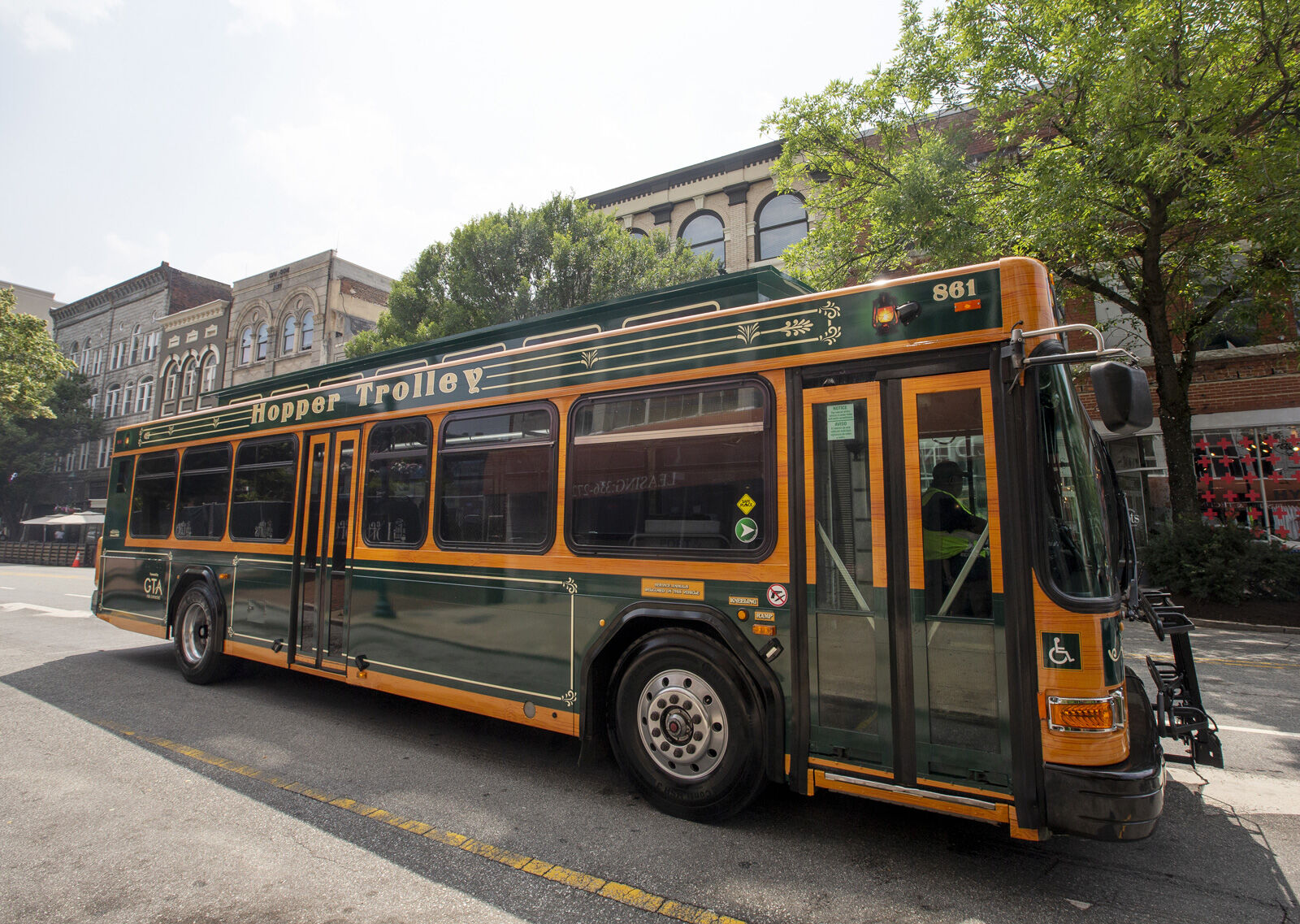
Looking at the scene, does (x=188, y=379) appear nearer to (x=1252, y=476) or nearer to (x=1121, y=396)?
(x=1121, y=396)

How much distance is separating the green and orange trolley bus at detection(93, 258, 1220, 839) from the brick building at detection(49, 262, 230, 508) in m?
41.6

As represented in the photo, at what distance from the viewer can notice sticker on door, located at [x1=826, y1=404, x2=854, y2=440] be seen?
358cm

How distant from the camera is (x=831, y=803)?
13.4 ft

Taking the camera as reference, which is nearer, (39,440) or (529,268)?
(529,268)

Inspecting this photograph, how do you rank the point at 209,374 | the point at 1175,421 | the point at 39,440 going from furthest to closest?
the point at 39,440 < the point at 209,374 < the point at 1175,421

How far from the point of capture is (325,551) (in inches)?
240

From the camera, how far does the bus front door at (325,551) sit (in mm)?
5922

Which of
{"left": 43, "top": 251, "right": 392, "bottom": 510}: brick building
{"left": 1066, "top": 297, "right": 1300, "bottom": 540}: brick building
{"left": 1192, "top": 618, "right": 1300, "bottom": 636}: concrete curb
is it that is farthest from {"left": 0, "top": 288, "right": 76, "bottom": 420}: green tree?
{"left": 1192, "top": 618, "right": 1300, "bottom": 636}: concrete curb

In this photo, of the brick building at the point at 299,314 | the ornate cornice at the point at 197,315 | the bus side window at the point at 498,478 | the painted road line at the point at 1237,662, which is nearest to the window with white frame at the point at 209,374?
the brick building at the point at 299,314

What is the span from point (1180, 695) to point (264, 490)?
25.0ft

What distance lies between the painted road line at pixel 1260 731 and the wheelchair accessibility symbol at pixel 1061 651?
3692 mm

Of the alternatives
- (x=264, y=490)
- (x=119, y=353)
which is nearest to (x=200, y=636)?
(x=264, y=490)

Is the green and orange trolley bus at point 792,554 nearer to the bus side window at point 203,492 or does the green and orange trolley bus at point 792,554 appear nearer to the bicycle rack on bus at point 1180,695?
the bicycle rack on bus at point 1180,695

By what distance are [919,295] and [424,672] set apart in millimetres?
4307
